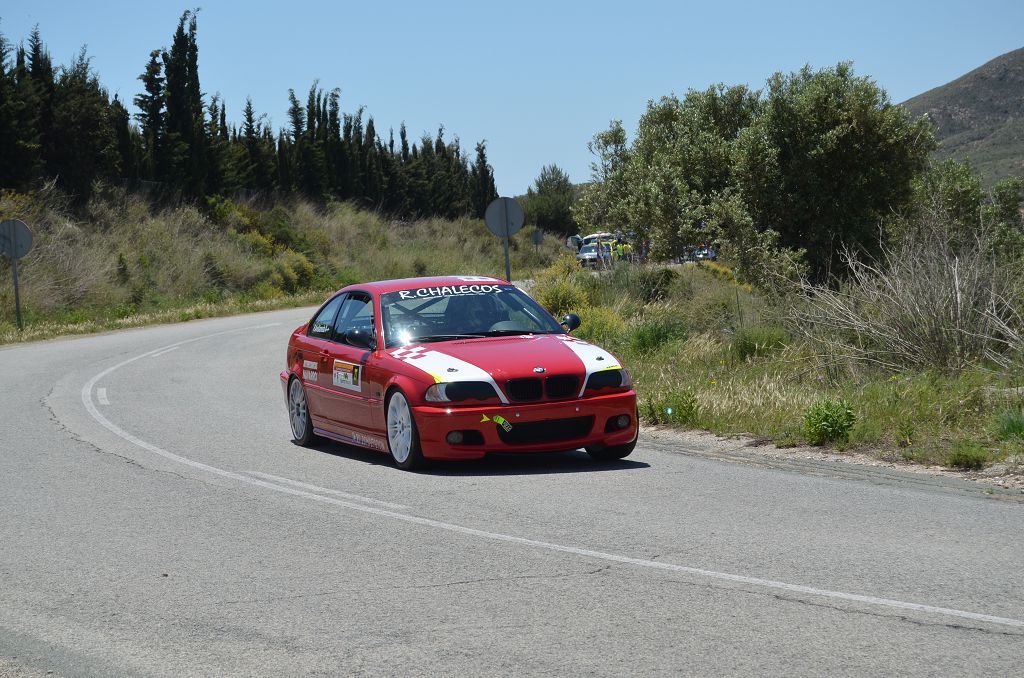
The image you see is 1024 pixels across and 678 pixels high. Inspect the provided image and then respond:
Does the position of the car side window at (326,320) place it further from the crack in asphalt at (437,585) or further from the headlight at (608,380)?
the crack in asphalt at (437,585)

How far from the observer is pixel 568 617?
541cm

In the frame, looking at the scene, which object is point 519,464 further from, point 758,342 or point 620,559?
point 758,342

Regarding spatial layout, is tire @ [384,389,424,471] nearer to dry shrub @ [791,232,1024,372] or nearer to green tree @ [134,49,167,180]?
dry shrub @ [791,232,1024,372]

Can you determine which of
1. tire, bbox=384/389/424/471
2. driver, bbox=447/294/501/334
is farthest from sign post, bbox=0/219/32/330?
tire, bbox=384/389/424/471

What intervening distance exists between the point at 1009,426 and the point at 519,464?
396 centimetres

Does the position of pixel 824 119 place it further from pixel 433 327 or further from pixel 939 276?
pixel 433 327

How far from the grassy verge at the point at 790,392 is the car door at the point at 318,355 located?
339 centimetres

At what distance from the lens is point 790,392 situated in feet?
41.3

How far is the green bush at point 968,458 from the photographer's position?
9219 millimetres

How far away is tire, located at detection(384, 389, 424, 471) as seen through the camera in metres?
9.45

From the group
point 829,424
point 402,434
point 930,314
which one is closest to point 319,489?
point 402,434

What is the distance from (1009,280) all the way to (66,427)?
1069 cm

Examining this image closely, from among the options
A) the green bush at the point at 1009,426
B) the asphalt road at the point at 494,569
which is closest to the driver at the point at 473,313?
the asphalt road at the point at 494,569

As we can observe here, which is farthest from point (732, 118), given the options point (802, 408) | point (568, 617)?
point (568, 617)
